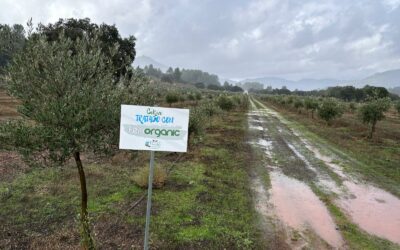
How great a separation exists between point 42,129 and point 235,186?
8.92 meters

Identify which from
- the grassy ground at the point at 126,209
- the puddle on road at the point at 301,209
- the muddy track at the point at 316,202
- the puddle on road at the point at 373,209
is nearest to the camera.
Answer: the grassy ground at the point at 126,209

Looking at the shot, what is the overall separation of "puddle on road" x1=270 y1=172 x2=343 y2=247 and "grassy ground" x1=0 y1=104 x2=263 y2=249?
1.09 meters

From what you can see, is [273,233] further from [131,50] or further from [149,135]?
[131,50]

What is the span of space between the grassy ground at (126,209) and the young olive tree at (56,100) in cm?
270

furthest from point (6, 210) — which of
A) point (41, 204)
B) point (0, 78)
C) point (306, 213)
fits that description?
point (306, 213)

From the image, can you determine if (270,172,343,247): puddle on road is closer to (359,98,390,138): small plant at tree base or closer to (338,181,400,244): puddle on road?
(338,181,400,244): puddle on road

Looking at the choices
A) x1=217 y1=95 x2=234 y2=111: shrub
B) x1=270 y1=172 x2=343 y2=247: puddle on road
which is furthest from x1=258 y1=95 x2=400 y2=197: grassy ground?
x1=217 y1=95 x2=234 y2=111: shrub

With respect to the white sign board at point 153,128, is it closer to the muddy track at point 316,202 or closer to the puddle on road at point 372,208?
the muddy track at point 316,202

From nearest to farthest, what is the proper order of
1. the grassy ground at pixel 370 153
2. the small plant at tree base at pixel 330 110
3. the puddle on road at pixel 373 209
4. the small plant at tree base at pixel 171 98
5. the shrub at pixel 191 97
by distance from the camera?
the puddle on road at pixel 373 209
the grassy ground at pixel 370 153
the small plant at tree base at pixel 330 110
the small plant at tree base at pixel 171 98
the shrub at pixel 191 97

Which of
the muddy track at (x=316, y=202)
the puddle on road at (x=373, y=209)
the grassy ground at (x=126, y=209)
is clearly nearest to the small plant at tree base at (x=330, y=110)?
the muddy track at (x=316, y=202)

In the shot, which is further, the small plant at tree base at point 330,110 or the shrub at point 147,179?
the small plant at tree base at point 330,110

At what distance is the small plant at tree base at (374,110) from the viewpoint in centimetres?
2863

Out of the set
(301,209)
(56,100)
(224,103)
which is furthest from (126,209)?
(224,103)

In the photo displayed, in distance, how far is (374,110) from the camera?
1142 inches
